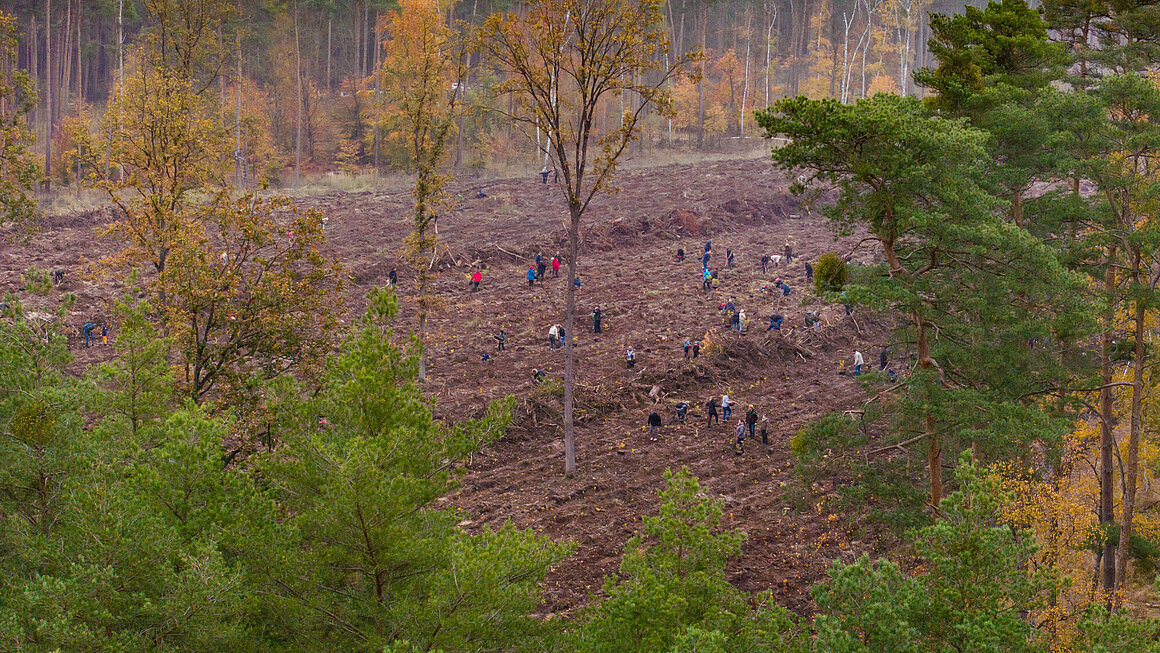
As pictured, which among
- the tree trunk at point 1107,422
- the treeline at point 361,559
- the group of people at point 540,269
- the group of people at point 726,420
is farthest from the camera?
the group of people at point 540,269

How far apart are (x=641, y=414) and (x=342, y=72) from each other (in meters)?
58.9

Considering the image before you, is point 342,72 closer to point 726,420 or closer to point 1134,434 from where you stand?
point 726,420

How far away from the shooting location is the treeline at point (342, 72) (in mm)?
64688

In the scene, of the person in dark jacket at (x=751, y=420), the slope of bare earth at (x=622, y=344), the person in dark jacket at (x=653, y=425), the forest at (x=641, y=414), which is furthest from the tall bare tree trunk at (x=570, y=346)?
the person in dark jacket at (x=751, y=420)

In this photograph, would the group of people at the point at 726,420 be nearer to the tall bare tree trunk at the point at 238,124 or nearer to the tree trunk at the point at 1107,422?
the tree trunk at the point at 1107,422

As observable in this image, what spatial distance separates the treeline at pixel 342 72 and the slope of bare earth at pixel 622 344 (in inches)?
450

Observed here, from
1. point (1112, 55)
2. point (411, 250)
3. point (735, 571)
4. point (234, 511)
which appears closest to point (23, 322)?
point (234, 511)

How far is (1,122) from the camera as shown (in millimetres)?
25859

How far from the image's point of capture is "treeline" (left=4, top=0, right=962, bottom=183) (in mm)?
64688

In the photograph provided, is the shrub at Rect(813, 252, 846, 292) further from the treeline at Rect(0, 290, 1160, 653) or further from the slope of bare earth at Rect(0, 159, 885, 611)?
the treeline at Rect(0, 290, 1160, 653)

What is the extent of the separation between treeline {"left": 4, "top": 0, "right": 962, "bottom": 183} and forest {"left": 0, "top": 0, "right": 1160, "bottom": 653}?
2533 centimetres

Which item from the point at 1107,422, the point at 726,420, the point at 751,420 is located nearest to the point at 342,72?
the point at 726,420

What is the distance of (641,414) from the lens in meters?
32.1

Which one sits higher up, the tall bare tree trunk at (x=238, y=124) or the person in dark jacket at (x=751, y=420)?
the tall bare tree trunk at (x=238, y=124)
